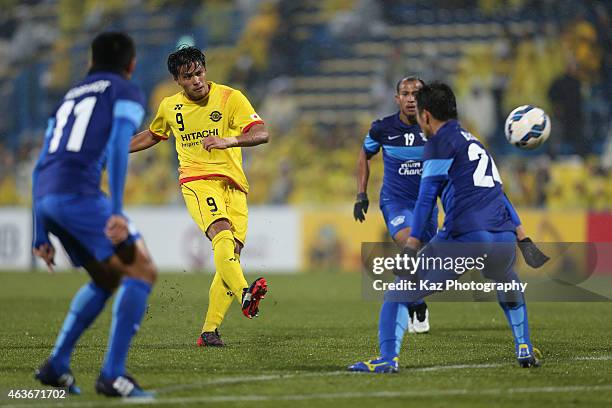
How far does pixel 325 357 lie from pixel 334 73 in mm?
17950

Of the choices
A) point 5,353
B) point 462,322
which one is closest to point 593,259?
point 462,322

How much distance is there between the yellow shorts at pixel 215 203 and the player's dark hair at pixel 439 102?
2.89 meters

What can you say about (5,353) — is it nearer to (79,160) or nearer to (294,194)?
(79,160)

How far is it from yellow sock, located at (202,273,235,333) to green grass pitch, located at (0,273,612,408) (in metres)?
0.26

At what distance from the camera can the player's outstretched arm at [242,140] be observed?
808cm

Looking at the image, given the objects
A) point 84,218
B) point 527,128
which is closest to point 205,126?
point 527,128

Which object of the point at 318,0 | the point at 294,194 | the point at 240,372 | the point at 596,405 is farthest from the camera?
the point at 318,0

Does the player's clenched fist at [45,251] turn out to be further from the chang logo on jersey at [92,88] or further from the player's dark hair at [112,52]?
the player's dark hair at [112,52]

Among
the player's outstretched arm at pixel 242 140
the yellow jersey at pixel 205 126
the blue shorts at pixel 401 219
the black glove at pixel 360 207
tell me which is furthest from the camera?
the black glove at pixel 360 207

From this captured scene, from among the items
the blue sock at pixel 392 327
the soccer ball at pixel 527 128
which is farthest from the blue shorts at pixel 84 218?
the soccer ball at pixel 527 128

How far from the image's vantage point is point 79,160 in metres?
5.91

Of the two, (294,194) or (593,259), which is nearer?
(593,259)

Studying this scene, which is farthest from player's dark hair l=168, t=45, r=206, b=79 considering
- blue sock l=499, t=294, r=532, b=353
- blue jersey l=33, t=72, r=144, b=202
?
blue sock l=499, t=294, r=532, b=353

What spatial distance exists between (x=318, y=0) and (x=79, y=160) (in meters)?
21.1
